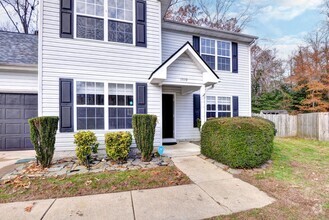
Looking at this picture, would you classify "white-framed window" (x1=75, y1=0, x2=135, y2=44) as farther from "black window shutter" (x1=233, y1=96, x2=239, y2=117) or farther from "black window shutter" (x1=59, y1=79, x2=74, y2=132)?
"black window shutter" (x1=233, y1=96, x2=239, y2=117)

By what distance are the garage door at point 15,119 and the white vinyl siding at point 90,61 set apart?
2384mm

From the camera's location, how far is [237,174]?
4.93 metres

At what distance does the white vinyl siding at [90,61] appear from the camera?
6.08 meters

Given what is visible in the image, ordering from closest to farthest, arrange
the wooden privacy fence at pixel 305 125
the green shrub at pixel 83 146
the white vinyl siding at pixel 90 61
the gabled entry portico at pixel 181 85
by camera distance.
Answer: the green shrub at pixel 83 146 → the white vinyl siding at pixel 90 61 → the gabled entry portico at pixel 181 85 → the wooden privacy fence at pixel 305 125

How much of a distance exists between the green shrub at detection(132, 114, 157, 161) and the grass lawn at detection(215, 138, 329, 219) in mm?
2682

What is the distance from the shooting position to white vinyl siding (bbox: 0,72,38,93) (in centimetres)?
729

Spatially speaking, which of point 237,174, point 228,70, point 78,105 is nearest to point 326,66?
point 228,70

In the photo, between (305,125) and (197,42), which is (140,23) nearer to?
(197,42)

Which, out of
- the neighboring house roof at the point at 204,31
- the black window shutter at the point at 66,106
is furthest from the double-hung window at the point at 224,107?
the black window shutter at the point at 66,106

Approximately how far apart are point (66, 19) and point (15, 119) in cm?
451

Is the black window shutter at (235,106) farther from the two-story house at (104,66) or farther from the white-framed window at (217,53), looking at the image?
the two-story house at (104,66)

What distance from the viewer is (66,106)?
6.18 metres

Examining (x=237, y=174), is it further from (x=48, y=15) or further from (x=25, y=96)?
(x=25, y=96)

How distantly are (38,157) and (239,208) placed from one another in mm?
5031
